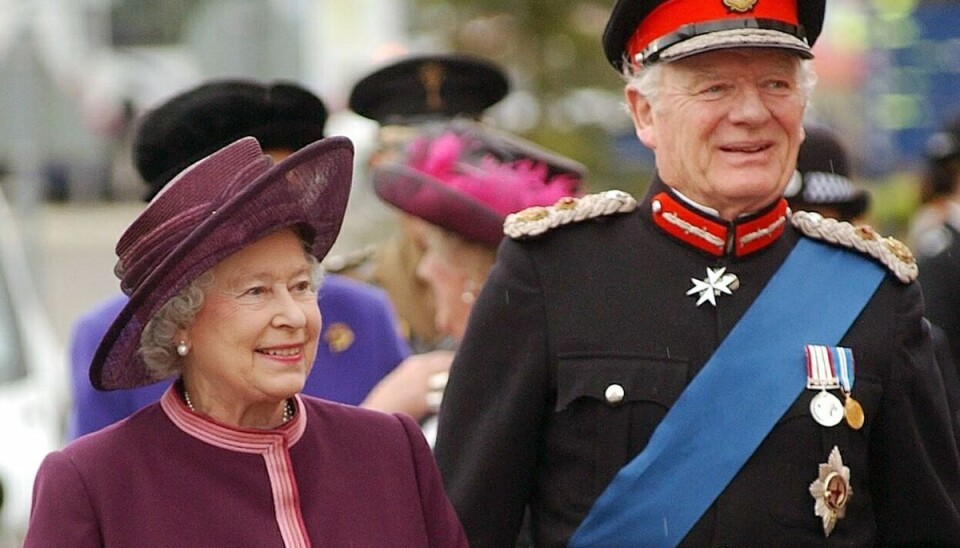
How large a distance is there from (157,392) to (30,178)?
368 inches

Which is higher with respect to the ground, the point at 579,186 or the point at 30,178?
the point at 579,186

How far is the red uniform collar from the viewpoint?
16.1 feet

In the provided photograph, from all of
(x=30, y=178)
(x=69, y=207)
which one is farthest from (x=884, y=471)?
(x=69, y=207)

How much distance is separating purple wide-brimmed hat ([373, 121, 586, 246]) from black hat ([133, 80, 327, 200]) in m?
0.30

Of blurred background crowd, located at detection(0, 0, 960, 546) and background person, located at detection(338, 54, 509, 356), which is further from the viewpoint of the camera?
blurred background crowd, located at detection(0, 0, 960, 546)

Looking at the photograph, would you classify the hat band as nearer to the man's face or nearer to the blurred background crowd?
the man's face

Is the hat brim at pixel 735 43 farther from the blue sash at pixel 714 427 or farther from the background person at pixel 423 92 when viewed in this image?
the background person at pixel 423 92

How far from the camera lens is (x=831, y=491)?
15.5 ft

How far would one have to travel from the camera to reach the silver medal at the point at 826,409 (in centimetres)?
477

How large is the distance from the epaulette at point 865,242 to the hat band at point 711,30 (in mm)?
396

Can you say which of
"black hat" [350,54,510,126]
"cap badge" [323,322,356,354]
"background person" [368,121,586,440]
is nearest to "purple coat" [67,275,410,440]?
"cap badge" [323,322,356,354]

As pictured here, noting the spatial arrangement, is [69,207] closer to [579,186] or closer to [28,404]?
[28,404]

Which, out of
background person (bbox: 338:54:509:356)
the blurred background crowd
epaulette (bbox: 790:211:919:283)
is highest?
epaulette (bbox: 790:211:919:283)

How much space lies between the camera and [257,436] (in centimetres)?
436
